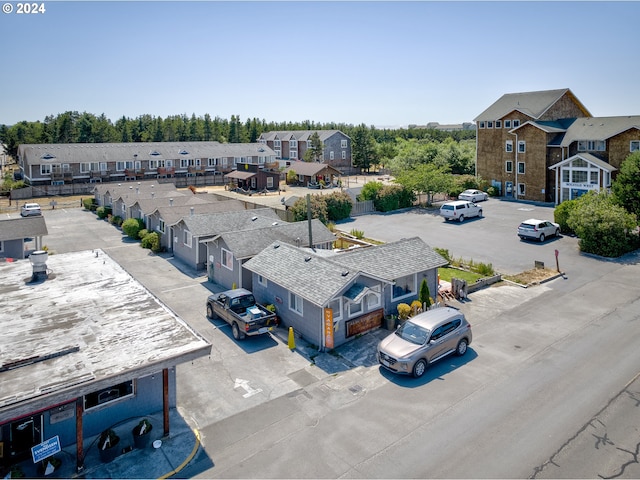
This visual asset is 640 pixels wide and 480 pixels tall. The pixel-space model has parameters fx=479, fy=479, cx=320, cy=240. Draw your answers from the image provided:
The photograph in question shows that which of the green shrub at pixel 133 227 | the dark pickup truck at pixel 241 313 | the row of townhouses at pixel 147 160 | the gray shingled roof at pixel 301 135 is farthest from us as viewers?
the gray shingled roof at pixel 301 135

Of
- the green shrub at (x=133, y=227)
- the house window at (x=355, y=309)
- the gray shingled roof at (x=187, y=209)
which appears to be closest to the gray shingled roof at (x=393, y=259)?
the house window at (x=355, y=309)

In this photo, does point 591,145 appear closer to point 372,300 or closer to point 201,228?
point 372,300

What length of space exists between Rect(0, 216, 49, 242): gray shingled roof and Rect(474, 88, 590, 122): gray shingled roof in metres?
49.6

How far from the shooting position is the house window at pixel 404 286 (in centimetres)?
2261

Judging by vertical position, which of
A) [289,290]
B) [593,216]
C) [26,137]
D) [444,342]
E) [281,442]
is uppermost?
[26,137]

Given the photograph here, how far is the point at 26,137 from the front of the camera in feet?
333

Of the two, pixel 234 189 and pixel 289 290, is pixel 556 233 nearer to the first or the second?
pixel 289 290

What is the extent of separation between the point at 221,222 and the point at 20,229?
40.7ft

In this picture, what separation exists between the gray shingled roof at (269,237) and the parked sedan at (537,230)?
54.2 ft

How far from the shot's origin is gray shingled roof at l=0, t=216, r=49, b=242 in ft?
96.8

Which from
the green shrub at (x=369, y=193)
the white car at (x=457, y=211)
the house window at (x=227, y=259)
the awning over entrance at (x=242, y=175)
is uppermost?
the awning over entrance at (x=242, y=175)

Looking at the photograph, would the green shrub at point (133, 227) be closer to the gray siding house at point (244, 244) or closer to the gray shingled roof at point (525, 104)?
the gray siding house at point (244, 244)

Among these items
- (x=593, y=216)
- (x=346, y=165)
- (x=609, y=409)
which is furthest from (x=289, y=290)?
(x=346, y=165)

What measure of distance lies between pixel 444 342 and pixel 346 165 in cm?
7853
